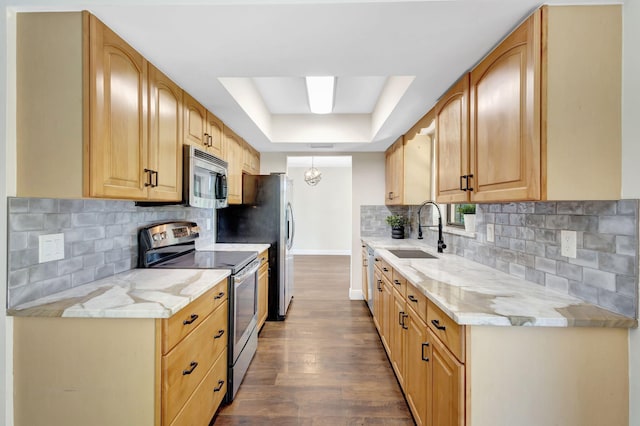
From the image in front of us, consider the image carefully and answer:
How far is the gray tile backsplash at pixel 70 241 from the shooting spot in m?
1.25

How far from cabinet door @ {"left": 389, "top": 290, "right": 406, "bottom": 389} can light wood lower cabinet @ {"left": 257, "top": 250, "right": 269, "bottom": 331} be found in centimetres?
133

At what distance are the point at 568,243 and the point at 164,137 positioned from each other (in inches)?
87.6

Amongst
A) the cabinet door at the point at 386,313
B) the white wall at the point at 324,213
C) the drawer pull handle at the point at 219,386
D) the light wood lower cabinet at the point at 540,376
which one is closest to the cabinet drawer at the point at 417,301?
the light wood lower cabinet at the point at 540,376

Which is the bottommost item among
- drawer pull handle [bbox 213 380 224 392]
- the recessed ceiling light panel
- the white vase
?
drawer pull handle [bbox 213 380 224 392]

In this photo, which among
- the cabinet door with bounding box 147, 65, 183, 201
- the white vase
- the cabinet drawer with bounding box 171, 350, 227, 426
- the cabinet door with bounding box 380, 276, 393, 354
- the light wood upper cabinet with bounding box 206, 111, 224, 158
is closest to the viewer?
the cabinet drawer with bounding box 171, 350, 227, 426

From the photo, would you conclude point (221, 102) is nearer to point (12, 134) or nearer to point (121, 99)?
point (121, 99)

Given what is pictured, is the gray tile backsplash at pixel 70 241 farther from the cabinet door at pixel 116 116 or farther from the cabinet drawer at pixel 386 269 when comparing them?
the cabinet drawer at pixel 386 269

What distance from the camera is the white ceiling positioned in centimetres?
117

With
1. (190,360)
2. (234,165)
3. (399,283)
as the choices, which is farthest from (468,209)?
(234,165)

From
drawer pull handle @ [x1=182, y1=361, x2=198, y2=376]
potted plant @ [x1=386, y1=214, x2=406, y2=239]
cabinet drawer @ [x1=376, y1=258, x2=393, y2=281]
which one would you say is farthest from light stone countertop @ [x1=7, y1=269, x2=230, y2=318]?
potted plant @ [x1=386, y1=214, x2=406, y2=239]

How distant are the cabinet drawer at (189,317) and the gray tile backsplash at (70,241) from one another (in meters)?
0.62

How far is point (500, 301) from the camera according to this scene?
1289mm

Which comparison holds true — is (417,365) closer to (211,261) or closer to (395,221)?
(211,261)

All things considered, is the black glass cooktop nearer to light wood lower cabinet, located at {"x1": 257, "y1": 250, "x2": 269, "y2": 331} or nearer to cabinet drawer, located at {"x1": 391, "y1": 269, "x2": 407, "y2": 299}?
light wood lower cabinet, located at {"x1": 257, "y1": 250, "x2": 269, "y2": 331}
